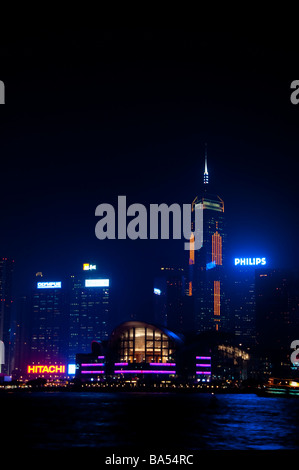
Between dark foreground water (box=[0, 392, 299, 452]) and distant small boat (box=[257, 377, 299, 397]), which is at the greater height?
dark foreground water (box=[0, 392, 299, 452])

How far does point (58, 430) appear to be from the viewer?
244 feet

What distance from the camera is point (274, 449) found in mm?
54844

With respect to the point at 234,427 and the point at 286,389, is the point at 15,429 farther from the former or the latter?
the point at 286,389

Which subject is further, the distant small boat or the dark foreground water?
the distant small boat

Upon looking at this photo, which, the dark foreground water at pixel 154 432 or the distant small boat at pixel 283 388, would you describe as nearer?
the dark foreground water at pixel 154 432

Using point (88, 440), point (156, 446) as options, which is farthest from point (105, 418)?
point (156, 446)

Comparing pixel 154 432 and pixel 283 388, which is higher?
pixel 154 432

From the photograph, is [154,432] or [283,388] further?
[283,388]

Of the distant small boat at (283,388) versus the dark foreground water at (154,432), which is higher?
the dark foreground water at (154,432)
